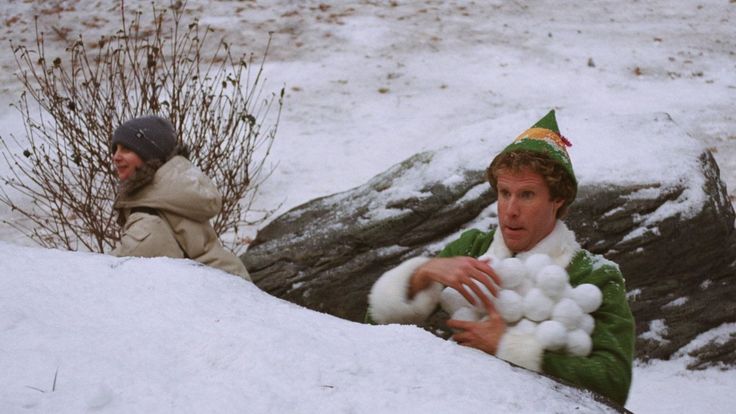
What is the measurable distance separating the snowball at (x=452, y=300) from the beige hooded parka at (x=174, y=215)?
1.69m

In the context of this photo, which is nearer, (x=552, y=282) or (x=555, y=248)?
(x=552, y=282)

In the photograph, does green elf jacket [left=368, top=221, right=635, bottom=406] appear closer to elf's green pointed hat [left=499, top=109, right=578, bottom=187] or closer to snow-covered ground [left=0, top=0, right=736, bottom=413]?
elf's green pointed hat [left=499, top=109, right=578, bottom=187]

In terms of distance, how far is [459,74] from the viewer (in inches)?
380

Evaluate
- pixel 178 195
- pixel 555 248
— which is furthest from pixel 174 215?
pixel 555 248

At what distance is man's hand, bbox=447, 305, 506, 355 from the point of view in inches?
68.2

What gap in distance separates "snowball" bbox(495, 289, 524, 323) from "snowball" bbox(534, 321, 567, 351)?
66 millimetres

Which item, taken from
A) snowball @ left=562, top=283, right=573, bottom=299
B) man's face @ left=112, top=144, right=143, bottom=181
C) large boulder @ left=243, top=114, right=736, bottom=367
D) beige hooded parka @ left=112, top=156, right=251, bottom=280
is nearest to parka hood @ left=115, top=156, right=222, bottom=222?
beige hooded parka @ left=112, top=156, right=251, bottom=280

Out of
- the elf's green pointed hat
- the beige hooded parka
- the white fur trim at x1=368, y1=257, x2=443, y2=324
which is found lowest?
the beige hooded parka

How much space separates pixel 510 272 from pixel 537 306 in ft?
0.34

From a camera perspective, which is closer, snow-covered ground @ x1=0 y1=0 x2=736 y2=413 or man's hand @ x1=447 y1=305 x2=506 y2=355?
man's hand @ x1=447 y1=305 x2=506 y2=355

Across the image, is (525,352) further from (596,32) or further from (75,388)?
(596,32)

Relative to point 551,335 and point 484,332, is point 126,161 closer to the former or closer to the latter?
point 484,332

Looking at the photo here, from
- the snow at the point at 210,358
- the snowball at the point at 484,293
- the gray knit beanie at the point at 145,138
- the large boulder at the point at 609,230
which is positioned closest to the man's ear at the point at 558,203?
the snowball at the point at 484,293

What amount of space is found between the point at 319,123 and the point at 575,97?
3123 mm
